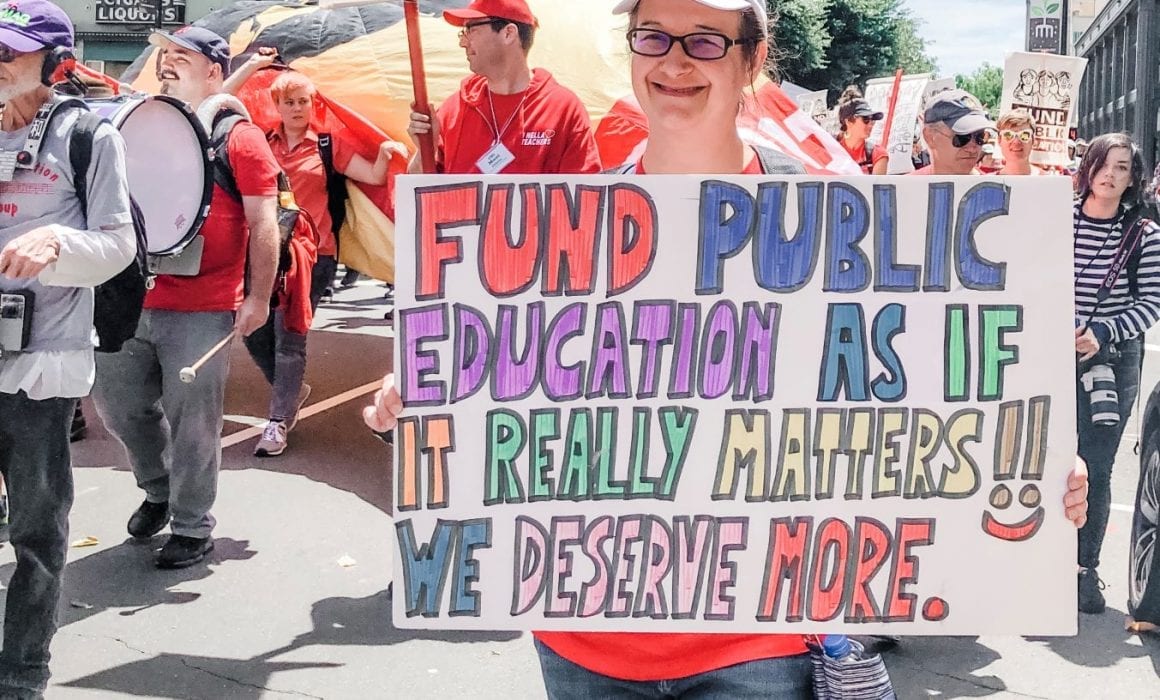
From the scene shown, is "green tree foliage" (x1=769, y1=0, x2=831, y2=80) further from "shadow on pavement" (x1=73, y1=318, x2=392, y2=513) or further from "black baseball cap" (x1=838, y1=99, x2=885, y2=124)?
"shadow on pavement" (x1=73, y1=318, x2=392, y2=513)

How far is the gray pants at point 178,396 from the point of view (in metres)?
4.83

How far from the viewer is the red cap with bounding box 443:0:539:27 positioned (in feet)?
14.6

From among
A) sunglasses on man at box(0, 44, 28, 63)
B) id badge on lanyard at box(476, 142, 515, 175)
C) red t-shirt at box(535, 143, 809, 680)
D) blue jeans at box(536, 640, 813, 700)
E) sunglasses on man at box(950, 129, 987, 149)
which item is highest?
sunglasses on man at box(0, 44, 28, 63)

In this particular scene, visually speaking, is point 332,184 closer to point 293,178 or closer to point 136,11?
point 293,178

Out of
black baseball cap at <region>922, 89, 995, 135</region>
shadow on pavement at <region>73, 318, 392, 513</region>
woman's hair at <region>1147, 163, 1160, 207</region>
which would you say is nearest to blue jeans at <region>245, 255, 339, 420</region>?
shadow on pavement at <region>73, 318, 392, 513</region>

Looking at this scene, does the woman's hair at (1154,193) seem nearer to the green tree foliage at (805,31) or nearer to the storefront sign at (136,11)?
the green tree foliage at (805,31)

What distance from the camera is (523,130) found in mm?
4492

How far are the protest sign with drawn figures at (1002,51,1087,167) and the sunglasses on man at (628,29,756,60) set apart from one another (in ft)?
27.1

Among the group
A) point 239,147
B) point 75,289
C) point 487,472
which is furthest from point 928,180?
point 239,147

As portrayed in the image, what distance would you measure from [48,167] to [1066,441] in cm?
277

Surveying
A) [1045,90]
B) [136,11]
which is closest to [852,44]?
[136,11]

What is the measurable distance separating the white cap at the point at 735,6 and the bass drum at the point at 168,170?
8.83 feet

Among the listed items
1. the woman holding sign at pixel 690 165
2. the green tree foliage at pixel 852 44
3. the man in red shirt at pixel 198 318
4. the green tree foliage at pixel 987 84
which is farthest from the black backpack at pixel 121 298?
the green tree foliage at pixel 987 84

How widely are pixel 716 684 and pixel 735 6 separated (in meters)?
1.12
